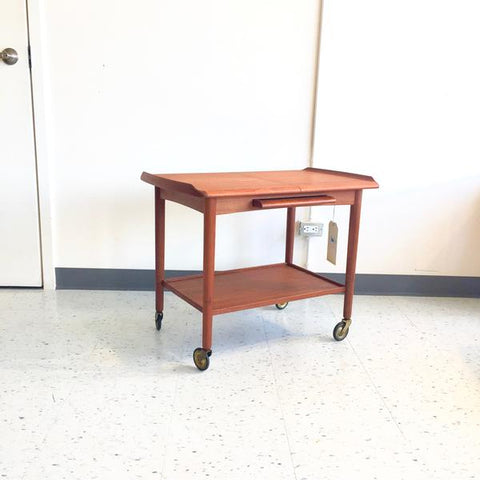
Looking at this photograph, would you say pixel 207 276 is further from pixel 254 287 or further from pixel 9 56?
pixel 9 56

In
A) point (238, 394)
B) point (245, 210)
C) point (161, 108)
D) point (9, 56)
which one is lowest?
point (238, 394)

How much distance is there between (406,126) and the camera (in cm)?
236

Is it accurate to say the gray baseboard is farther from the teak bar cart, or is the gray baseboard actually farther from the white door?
the teak bar cart

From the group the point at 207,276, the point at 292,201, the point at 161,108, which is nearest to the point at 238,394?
the point at 207,276

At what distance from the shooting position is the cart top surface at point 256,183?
1595mm

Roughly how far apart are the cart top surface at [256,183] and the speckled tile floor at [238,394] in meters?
0.61

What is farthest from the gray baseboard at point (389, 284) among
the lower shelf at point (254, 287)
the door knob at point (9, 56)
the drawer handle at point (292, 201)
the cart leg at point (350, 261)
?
the door knob at point (9, 56)

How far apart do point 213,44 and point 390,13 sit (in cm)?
79

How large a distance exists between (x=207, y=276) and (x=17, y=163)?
4.01 ft

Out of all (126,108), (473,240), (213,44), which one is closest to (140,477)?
(126,108)

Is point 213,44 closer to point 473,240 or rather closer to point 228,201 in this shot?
point 228,201

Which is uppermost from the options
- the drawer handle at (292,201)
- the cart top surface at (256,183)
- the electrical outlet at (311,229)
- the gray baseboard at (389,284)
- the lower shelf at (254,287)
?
the cart top surface at (256,183)

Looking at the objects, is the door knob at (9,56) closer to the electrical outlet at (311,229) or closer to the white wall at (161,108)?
the white wall at (161,108)

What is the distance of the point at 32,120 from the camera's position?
2.28 meters
